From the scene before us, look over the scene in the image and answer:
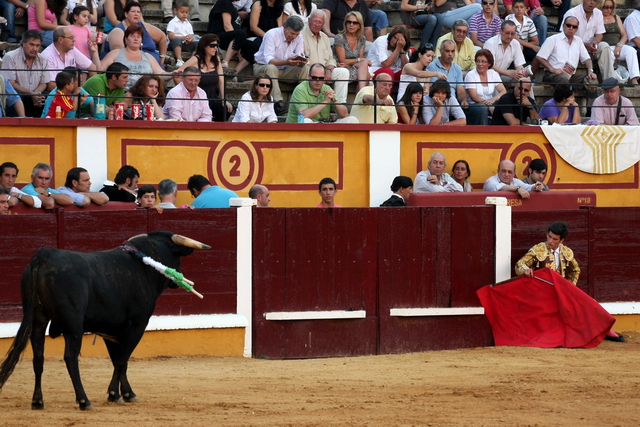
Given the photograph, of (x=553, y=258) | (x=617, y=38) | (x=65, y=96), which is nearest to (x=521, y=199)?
(x=553, y=258)

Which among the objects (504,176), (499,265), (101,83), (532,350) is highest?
(101,83)

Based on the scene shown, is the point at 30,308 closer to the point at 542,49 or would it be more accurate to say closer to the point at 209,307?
the point at 209,307

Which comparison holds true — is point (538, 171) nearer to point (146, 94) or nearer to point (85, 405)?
point (146, 94)

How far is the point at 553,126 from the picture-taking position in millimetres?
11156

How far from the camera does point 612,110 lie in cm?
1170

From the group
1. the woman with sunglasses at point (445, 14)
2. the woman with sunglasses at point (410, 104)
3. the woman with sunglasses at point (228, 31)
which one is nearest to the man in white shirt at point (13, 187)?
the woman with sunglasses at point (228, 31)

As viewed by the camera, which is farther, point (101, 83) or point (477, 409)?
point (101, 83)

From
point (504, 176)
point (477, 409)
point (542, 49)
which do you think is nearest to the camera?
point (477, 409)

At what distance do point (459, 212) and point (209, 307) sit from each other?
2.46 m

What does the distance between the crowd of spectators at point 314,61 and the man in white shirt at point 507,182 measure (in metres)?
0.71

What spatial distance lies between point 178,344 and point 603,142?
543 cm

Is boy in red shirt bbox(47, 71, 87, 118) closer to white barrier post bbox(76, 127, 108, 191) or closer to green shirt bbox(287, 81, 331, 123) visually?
white barrier post bbox(76, 127, 108, 191)

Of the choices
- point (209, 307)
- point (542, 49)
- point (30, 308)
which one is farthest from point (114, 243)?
point (542, 49)

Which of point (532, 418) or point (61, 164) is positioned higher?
point (61, 164)
